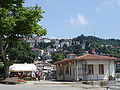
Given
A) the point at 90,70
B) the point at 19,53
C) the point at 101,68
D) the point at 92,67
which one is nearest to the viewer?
the point at 90,70

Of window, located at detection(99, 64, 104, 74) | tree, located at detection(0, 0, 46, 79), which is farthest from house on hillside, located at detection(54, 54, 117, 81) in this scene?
tree, located at detection(0, 0, 46, 79)

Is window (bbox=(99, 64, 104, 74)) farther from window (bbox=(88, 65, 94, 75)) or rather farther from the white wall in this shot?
window (bbox=(88, 65, 94, 75))

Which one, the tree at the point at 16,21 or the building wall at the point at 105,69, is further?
the building wall at the point at 105,69

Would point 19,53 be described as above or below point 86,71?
above

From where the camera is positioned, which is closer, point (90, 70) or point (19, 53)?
point (90, 70)

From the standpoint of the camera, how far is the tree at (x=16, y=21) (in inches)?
1013

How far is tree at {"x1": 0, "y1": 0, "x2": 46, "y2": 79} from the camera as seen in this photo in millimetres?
25719

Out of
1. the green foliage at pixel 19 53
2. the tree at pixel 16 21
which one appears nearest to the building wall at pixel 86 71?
the tree at pixel 16 21

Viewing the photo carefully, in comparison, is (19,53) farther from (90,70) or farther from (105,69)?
(105,69)

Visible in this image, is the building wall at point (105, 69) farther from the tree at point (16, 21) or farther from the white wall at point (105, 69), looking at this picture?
the tree at point (16, 21)

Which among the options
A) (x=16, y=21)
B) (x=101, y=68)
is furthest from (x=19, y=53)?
(x=16, y=21)

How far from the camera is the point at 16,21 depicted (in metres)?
26.9

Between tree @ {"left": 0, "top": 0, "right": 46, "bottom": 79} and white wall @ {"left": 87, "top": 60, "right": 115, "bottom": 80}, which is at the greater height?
tree @ {"left": 0, "top": 0, "right": 46, "bottom": 79}

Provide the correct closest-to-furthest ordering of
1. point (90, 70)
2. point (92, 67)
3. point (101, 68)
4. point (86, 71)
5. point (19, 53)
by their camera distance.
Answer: point (86, 71)
point (90, 70)
point (92, 67)
point (101, 68)
point (19, 53)
